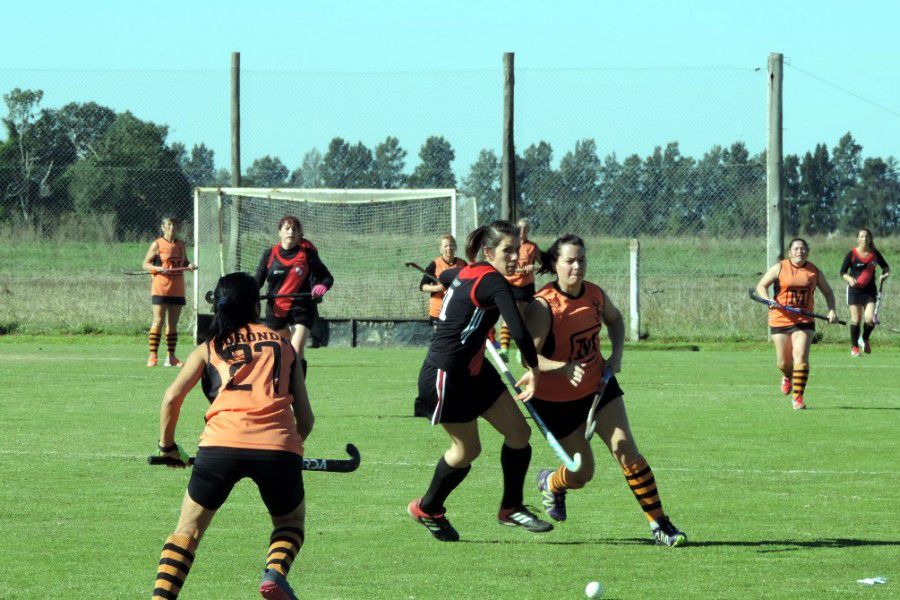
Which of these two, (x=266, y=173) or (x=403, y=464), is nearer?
(x=403, y=464)

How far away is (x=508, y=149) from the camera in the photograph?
25578 millimetres

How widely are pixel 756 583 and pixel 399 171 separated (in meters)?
22.1

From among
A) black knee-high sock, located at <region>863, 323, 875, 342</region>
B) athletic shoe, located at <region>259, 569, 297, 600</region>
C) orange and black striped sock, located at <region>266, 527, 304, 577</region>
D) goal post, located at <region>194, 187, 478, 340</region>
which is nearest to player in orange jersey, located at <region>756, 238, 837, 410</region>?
black knee-high sock, located at <region>863, 323, 875, 342</region>

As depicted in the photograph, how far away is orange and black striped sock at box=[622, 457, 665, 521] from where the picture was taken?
764 cm

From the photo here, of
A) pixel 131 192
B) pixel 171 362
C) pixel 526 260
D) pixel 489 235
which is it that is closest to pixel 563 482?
pixel 489 235

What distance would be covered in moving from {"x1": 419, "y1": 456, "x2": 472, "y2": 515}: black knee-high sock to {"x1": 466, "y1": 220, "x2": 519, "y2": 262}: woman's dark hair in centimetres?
115

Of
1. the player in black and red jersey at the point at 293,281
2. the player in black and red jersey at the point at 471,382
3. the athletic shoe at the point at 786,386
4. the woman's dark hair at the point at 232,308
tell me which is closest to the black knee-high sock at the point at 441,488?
the player in black and red jersey at the point at 471,382

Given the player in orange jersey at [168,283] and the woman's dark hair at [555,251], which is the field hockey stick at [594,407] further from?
the player in orange jersey at [168,283]

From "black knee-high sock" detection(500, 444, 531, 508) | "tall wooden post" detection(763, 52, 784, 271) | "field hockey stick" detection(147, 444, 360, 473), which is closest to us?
"field hockey stick" detection(147, 444, 360, 473)

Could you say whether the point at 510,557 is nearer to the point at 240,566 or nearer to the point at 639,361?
the point at 240,566

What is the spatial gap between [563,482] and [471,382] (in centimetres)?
92

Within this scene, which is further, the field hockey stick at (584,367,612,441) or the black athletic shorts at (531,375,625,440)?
the black athletic shorts at (531,375,625,440)

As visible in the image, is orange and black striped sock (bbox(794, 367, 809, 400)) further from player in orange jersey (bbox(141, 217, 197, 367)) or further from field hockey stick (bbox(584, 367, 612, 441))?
player in orange jersey (bbox(141, 217, 197, 367))

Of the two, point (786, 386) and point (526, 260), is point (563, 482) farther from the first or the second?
point (526, 260)
